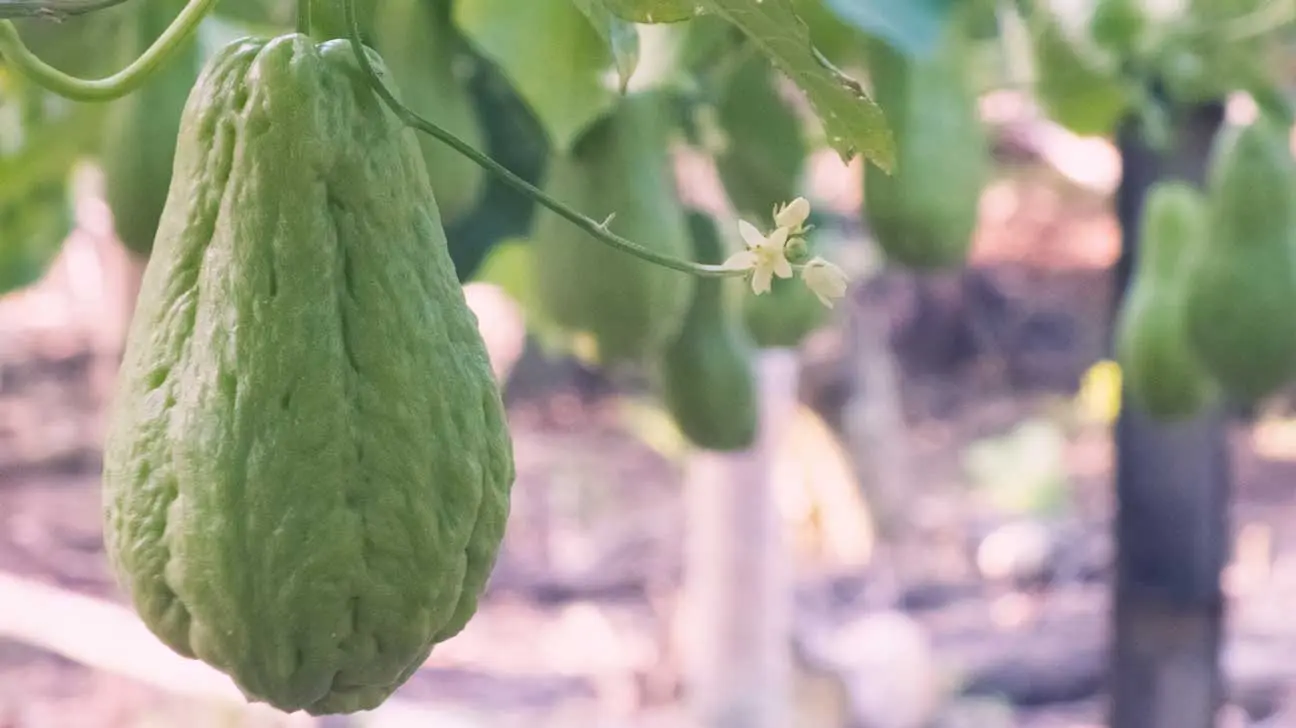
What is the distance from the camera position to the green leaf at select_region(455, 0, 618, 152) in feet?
1.90

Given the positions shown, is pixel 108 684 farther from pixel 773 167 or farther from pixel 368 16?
pixel 368 16

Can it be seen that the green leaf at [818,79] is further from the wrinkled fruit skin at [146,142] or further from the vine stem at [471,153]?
the wrinkled fruit skin at [146,142]

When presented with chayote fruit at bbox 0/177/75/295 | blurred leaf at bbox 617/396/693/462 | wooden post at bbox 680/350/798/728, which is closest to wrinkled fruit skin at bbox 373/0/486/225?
chayote fruit at bbox 0/177/75/295

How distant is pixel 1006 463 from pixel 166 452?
3.43 m

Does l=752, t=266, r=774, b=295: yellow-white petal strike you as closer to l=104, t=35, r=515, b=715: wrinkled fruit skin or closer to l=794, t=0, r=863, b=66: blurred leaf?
l=104, t=35, r=515, b=715: wrinkled fruit skin

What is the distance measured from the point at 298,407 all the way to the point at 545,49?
33 cm

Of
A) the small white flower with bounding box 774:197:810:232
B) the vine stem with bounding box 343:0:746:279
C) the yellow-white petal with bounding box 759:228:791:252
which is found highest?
the small white flower with bounding box 774:197:810:232

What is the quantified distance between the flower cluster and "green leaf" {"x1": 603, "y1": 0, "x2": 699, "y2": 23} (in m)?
0.05

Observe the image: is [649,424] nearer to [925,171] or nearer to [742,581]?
[742,581]

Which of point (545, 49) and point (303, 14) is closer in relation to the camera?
point (303, 14)

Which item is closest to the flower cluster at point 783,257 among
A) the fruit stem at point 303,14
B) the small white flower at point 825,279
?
the small white flower at point 825,279

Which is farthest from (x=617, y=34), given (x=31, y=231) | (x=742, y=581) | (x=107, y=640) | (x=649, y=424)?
(x=649, y=424)

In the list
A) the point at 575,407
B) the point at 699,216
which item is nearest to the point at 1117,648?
the point at 699,216

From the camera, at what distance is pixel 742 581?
156 cm
